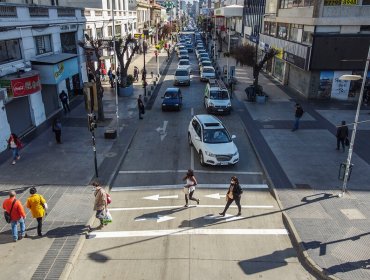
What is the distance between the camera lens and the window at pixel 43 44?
73.2ft

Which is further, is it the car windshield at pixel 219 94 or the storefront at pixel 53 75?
the car windshield at pixel 219 94

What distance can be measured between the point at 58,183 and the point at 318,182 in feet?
36.3

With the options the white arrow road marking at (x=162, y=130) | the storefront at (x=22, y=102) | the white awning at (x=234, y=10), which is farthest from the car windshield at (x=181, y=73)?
the white awning at (x=234, y=10)

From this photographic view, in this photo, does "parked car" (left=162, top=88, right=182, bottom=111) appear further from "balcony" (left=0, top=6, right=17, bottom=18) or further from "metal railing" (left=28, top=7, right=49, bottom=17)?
"balcony" (left=0, top=6, right=17, bottom=18)

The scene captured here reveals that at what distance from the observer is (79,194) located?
44.2 feet

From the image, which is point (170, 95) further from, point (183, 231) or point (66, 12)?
point (183, 231)

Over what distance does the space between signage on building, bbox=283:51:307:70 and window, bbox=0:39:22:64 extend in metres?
21.2

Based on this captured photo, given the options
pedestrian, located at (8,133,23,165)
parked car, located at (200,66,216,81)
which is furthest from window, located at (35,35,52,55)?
parked car, located at (200,66,216,81)

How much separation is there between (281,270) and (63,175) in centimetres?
1007

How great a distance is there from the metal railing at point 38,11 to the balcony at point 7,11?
1.96 metres

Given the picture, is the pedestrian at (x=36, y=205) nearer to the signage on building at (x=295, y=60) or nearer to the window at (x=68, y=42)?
the window at (x=68, y=42)

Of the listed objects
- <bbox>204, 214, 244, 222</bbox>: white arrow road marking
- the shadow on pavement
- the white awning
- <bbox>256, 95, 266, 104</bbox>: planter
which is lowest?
<bbox>204, 214, 244, 222</bbox>: white arrow road marking

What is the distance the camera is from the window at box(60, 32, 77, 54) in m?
26.9

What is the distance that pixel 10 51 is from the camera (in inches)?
746
